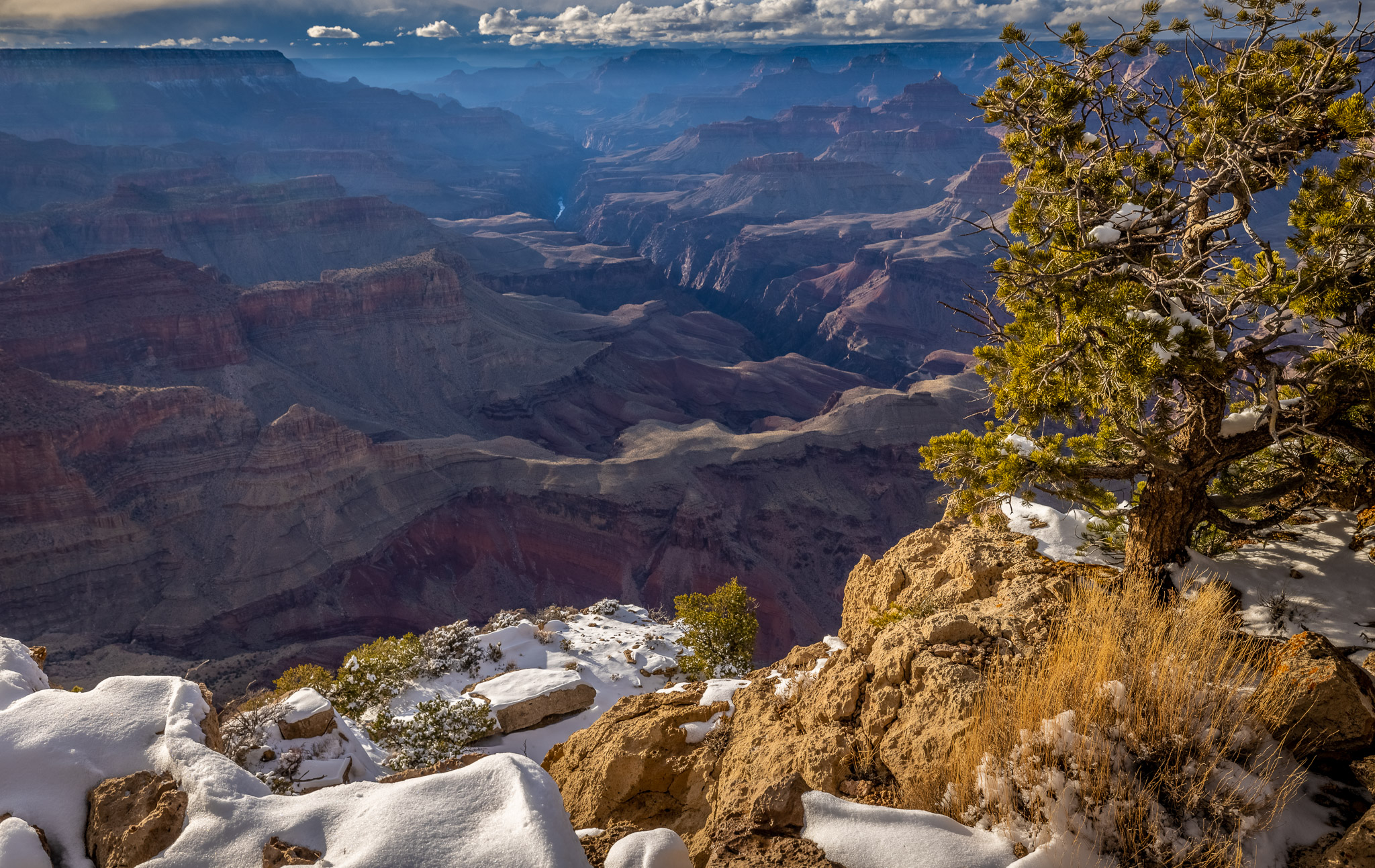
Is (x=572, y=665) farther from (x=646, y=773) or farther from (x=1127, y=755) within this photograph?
(x=1127, y=755)

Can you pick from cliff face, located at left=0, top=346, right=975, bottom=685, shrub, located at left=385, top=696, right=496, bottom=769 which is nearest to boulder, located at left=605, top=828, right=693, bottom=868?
shrub, located at left=385, top=696, right=496, bottom=769

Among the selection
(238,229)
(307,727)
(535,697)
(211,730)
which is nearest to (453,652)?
(535,697)

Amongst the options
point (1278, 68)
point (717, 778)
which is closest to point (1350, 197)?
point (1278, 68)

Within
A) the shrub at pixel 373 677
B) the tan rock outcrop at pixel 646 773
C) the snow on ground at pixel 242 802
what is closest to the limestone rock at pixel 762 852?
the snow on ground at pixel 242 802

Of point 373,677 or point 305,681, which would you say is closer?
point 373,677

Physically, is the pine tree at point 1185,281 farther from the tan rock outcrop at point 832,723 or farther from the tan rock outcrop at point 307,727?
the tan rock outcrop at point 307,727

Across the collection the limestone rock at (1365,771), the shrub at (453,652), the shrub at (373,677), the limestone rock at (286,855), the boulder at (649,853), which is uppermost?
the limestone rock at (1365,771)
